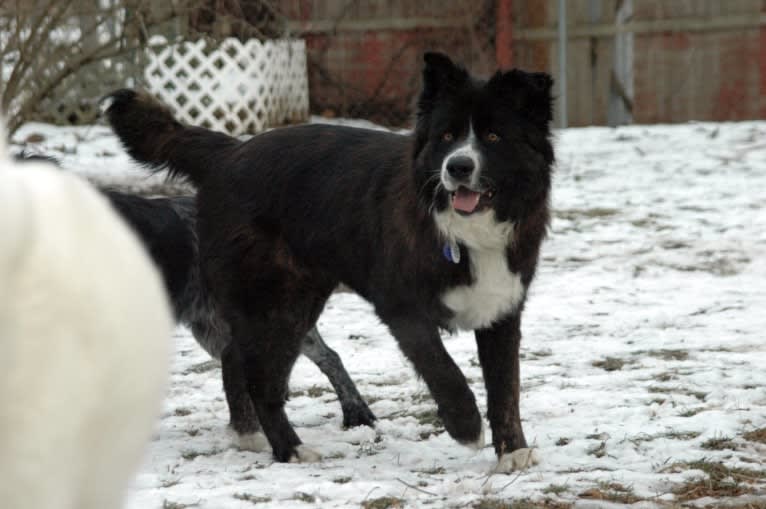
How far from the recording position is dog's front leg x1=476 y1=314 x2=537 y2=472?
Answer: 4.40 meters

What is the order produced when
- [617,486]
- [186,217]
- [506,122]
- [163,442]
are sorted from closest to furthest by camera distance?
[617,486] < [506,122] < [163,442] < [186,217]

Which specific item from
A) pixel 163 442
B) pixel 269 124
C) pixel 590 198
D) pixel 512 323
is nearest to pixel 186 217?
pixel 163 442

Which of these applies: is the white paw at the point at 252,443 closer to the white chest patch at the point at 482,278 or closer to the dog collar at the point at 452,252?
the white chest patch at the point at 482,278

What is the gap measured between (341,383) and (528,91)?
5.10 feet

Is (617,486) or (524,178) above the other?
(524,178)

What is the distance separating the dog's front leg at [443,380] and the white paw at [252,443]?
0.91 meters

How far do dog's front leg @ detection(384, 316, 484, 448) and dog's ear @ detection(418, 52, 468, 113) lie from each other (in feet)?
2.69

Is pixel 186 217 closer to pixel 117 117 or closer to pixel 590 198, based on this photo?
pixel 117 117

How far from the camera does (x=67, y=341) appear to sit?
3.65ft

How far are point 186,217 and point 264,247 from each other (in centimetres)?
60

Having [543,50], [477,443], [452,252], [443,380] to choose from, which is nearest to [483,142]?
[452,252]

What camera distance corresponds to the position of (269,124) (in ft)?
41.0

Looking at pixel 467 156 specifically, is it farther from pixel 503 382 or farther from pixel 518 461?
pixel 518 461

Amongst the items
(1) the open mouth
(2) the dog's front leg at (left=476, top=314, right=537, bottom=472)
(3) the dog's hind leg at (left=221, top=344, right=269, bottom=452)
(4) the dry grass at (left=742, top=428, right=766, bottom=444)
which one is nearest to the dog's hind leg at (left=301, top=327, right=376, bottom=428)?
(3) the dog's hind leg at (left=221, top=344, right=269, bottom=452)
